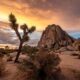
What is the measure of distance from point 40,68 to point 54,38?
6033 cm

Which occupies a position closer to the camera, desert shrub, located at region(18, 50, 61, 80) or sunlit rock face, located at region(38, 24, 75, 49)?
desert shrub, located at region(18, 50, 61, 80)

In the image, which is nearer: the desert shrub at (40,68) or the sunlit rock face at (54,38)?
the desert shrub at (40,68)

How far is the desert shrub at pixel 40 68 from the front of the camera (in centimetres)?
2523

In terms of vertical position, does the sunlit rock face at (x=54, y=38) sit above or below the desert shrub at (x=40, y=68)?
above

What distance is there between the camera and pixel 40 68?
83.8ft

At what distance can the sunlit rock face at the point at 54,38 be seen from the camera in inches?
3221

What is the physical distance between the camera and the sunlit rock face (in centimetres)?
8181

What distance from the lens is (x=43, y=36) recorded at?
91750 mm

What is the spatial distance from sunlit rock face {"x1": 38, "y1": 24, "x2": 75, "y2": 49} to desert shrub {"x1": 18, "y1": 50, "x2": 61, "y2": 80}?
52.7 metres

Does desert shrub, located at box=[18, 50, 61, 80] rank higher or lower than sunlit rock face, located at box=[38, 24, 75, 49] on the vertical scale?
lower

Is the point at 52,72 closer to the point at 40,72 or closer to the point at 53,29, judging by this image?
the point at 40,72

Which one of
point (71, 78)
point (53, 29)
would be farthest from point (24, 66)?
point (53, 29)

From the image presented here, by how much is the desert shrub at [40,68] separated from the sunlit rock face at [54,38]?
2074 inches

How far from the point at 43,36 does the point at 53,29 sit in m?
5.15
